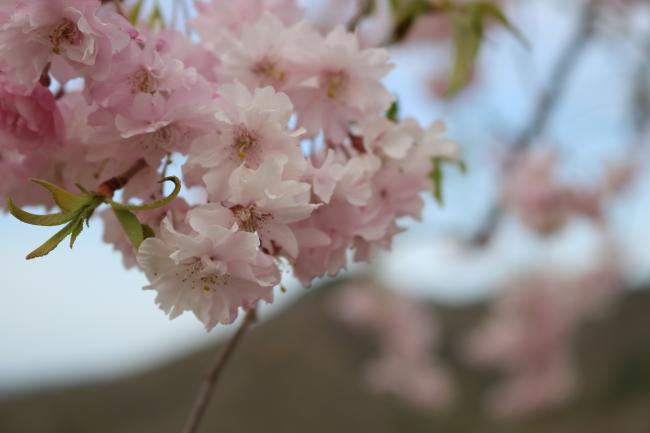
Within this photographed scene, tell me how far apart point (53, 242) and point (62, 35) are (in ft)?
0.57

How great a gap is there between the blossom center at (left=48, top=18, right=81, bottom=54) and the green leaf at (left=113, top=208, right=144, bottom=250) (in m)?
0.15

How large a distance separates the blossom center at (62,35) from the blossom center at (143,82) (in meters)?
0.06

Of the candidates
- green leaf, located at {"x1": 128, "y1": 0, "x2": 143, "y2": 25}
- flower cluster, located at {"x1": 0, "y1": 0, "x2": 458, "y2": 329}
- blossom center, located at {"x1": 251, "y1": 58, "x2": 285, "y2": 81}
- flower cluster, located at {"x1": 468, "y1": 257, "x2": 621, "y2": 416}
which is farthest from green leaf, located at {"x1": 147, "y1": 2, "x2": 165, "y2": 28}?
flower cluster, located at {"x1": 468, "y1": 257, "x2": 621, "y2": 416}

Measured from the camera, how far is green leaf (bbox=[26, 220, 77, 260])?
1.98 feet

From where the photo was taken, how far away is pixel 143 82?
64 centimetres

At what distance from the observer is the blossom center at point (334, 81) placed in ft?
2.48

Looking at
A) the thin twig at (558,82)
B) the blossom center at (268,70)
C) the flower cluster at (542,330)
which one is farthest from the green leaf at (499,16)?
the flower cluster at (542,330)

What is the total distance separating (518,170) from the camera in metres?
2.77

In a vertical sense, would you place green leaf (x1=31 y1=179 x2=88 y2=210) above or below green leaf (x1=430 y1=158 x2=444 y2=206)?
above

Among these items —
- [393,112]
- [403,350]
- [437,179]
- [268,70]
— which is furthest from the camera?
[403,350]

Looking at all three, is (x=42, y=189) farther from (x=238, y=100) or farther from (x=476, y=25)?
(x=476, y=25)

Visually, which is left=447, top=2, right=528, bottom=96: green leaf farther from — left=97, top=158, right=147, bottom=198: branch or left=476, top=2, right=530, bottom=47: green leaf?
left=97, top=158, right=147, bottom=198: branch

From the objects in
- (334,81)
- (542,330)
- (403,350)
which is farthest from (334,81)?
(403,350)

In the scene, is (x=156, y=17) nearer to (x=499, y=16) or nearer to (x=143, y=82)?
(x=143, y=82)
